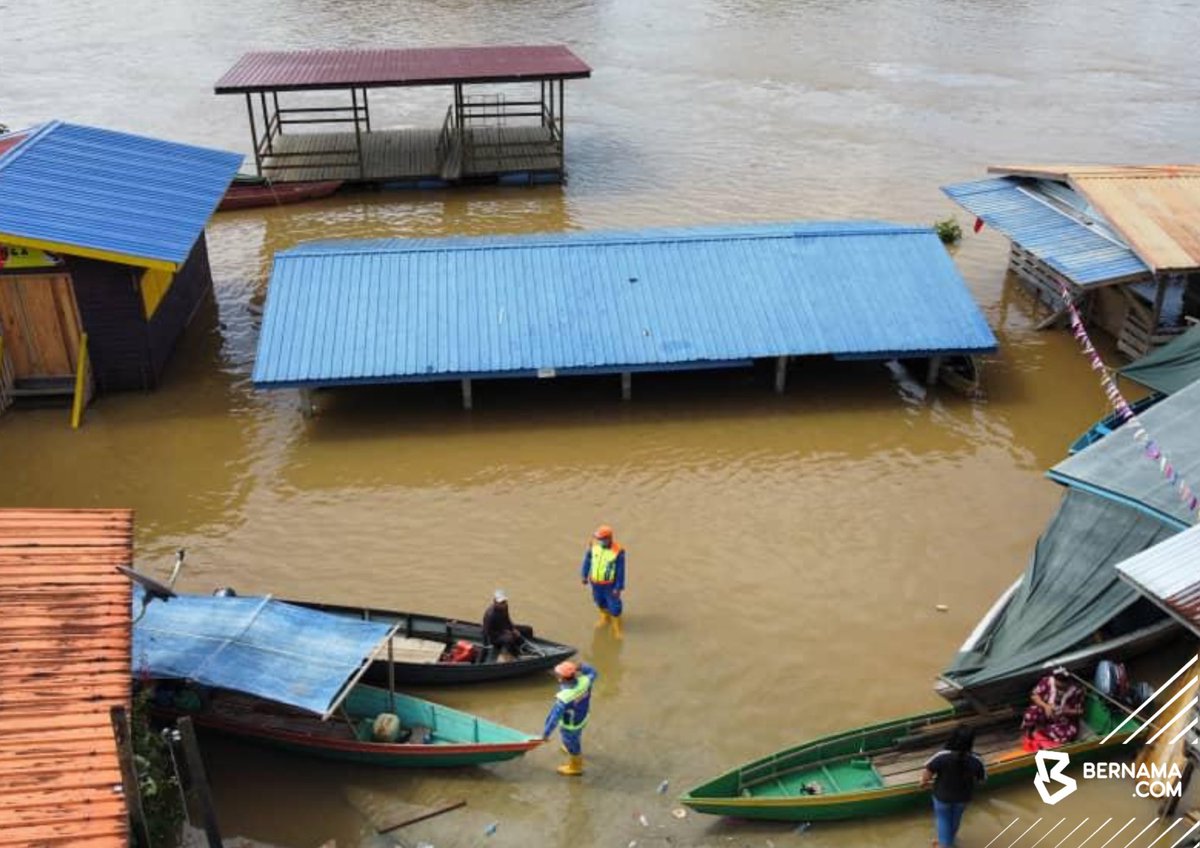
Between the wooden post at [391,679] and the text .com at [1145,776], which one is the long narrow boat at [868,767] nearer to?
the text .com at [1145,776]

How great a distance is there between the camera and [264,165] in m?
33.7

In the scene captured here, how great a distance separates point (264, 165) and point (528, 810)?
2648cm

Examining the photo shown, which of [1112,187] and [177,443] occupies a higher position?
[1112,187]

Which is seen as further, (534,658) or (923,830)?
(534,658)

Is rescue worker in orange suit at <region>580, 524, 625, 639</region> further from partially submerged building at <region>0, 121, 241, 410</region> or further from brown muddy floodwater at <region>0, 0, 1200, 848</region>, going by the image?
partially submerged building at <region>0, 121, 241, 410</region>

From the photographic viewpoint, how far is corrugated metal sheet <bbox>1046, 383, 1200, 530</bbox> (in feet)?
45.7

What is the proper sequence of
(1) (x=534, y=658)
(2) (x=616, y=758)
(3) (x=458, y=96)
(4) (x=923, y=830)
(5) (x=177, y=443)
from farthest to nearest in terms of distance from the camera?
1. (3) (x=458, y=96)
2. (5) (x=177, y=443)
3. (1) (x=534, y=658)
4. (2) (x=616, y=758)
5. (4) (x=923, y=830)

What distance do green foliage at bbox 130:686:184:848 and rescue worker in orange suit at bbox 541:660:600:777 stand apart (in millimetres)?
4244

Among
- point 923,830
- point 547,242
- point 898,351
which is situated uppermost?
point 547,242

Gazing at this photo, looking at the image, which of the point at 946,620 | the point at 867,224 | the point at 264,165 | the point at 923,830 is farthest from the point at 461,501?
the point at 264,165

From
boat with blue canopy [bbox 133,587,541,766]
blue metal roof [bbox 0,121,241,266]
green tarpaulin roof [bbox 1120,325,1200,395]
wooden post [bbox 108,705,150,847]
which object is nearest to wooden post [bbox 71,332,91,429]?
blue metal roof [bbox 0,121,241,266]

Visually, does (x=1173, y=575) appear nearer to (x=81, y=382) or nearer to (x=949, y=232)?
(x=81, y=382)

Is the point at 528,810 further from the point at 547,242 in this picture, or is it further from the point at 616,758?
the point at 547,242

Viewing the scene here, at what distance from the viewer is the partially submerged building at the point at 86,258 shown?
790 inches
